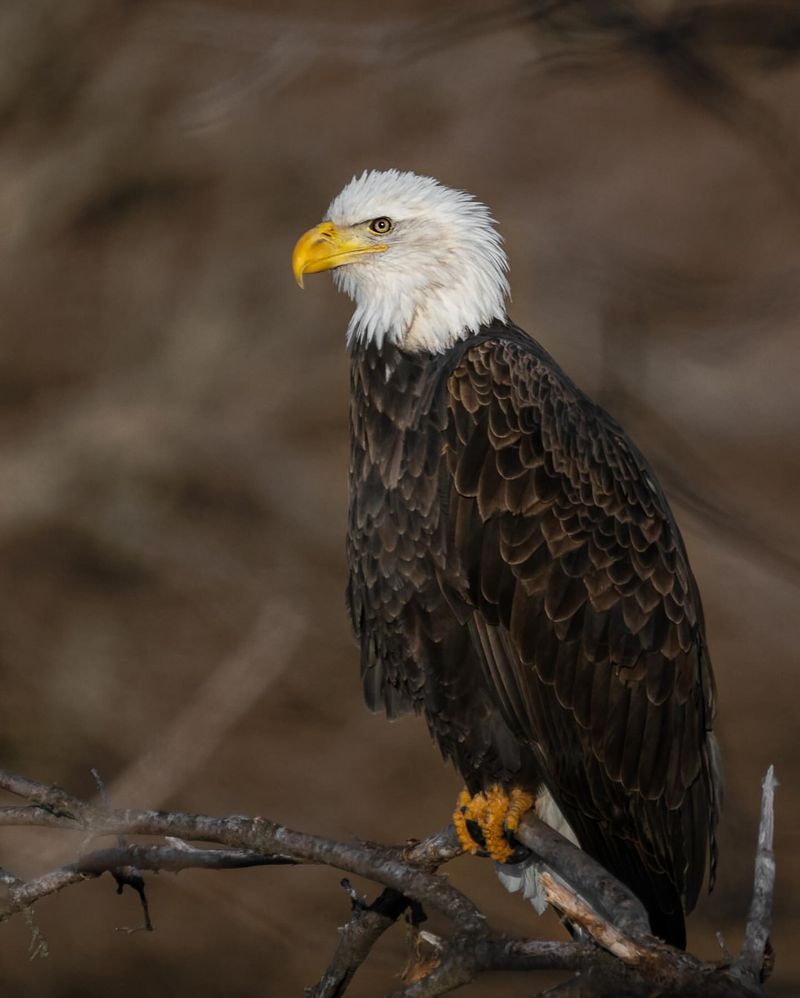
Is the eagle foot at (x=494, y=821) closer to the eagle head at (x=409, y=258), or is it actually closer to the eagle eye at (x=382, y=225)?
the eagle head at (x=409, y=258)

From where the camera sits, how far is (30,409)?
19.5 ft

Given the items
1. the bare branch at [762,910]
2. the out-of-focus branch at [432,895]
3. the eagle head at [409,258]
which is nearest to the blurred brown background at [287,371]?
the eagle head at [409,258]

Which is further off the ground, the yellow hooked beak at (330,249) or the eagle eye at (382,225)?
the eagle eye at (382,225)

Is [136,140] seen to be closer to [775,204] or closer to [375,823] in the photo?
[775,204]

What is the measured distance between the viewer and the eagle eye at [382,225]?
325 cm

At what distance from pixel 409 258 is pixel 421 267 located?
0.04 meters

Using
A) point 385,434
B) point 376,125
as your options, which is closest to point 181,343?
point 376,125

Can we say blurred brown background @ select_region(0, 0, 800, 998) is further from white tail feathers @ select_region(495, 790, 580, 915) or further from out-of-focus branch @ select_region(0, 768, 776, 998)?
out-of-focus branch @ select_region(0, 768, 776, 998)

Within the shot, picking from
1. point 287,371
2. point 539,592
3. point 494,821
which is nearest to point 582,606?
point 539,592

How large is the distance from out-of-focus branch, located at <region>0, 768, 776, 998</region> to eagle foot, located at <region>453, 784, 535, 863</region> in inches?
3.9

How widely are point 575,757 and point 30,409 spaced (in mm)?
3665

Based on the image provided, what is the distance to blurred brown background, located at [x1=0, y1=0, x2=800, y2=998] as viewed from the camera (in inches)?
215

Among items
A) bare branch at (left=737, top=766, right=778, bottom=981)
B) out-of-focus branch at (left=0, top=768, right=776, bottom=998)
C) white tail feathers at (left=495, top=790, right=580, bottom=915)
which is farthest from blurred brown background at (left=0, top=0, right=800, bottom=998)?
bare branch at (left=737, top=766, right=778, bottom=981)

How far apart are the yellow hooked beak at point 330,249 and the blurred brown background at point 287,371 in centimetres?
241
